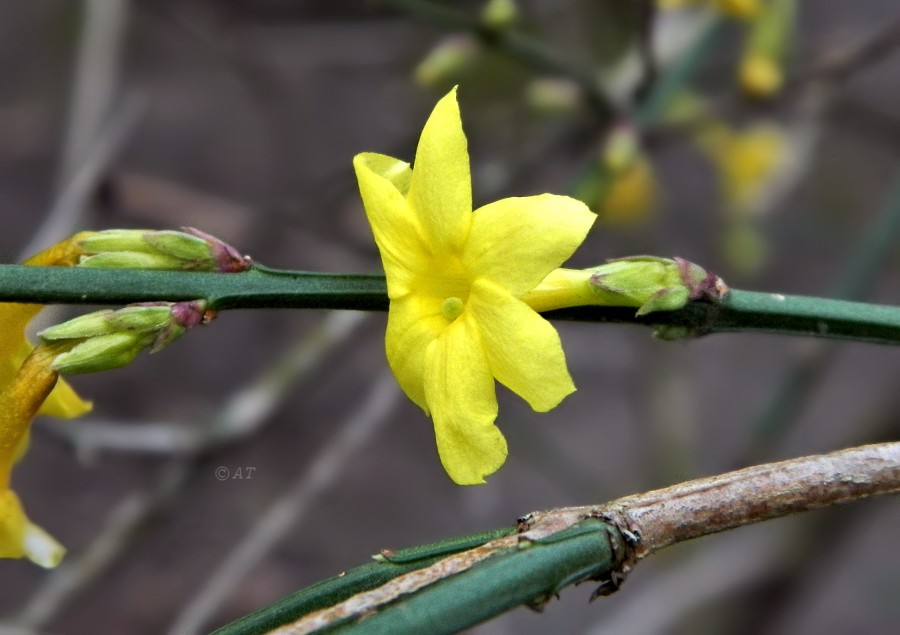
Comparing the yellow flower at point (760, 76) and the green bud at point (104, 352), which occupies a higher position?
the yellow flower at point (760, 76)

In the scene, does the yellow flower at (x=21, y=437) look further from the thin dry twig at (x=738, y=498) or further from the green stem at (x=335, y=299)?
the thin dry twig at (x=738, y=498)

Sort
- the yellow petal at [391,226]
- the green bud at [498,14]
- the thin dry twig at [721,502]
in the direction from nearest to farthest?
the thin dry twig at [721,502], the yellow petal at [391,226], the green bud at [498,14]

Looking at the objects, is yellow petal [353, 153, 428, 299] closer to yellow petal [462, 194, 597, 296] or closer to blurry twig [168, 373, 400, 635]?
yellow petal [462, 194, 597, 296]

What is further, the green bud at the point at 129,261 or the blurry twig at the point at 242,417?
the blurry twig at the point at 242,417

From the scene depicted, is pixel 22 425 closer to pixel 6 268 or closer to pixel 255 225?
pixel 6 268

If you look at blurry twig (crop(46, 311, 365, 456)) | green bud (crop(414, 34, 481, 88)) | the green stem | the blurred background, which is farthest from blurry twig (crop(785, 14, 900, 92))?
the green stem

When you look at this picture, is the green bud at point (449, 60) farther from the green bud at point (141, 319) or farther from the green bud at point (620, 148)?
the green bud at point (141, 319)

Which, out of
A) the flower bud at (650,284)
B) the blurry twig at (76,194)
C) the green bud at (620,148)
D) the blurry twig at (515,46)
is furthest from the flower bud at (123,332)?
the blurry twig at (76,194)

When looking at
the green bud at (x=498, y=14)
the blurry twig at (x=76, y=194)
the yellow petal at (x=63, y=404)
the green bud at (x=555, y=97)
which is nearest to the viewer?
the yellow petal at (x=63, y=404)

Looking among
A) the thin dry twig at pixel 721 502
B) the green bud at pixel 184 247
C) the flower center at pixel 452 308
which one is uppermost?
the green bud at pixel 184 247
